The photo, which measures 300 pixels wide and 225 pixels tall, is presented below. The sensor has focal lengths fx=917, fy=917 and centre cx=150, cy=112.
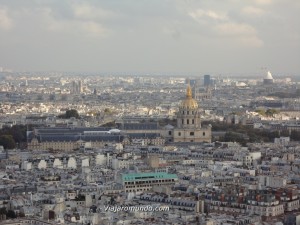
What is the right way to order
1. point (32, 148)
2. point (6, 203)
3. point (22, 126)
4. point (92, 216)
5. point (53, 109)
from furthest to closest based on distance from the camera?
point (53, 109) < point (22, 126) < point (32, 148) < point (6, 203) < point (92, 216)

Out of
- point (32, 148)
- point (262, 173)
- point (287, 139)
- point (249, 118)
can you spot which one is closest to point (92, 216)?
point (262, 173)

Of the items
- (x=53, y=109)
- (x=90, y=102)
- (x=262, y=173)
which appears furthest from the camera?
(x=90, y=102)

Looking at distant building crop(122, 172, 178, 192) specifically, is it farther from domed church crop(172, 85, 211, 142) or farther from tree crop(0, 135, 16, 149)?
domed church crop(172, 85, 211, 142)

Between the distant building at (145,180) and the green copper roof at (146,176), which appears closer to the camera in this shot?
the distant building at (145,180)

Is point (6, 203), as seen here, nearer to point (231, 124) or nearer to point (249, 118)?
point (231, 124)

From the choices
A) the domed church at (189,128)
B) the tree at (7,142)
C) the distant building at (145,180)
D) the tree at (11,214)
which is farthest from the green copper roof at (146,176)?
the domed church at (189,128)

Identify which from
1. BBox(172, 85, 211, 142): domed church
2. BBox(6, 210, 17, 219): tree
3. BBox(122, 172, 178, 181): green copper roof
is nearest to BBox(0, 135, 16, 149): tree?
BBox(172, 85, 211, 142): domed church

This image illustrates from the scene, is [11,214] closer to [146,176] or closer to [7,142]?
[146,176]

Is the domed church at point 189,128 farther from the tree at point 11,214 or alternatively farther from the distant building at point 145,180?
the tree at point 11,214

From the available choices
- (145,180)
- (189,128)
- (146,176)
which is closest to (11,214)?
(145,180)
